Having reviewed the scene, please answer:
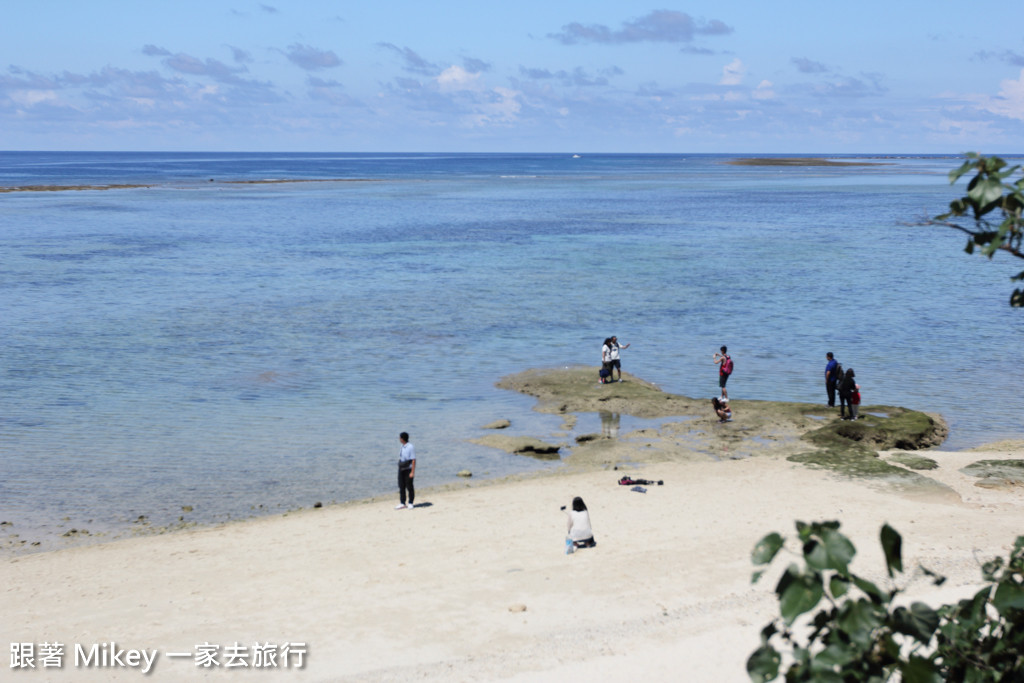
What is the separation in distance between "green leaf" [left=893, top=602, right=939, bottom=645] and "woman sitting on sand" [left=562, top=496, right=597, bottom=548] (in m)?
10.9

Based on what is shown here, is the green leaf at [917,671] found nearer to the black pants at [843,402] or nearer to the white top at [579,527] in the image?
the white top at [579,527]

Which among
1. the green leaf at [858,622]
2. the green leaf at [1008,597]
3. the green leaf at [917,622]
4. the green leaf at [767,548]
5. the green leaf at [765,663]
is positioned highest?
the green leaf at [767,548]

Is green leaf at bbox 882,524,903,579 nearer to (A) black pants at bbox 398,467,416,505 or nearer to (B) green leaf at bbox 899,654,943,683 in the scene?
(B) green leaf at bbox 899,654,943,683

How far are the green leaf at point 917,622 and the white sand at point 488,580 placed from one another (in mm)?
7487

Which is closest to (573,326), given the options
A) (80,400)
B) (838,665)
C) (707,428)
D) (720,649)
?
(707,428)

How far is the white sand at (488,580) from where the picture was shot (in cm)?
1198

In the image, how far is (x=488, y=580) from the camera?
14352 millimetres

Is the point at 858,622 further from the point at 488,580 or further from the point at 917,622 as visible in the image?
the point at 488,580

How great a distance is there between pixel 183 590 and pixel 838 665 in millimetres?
12538

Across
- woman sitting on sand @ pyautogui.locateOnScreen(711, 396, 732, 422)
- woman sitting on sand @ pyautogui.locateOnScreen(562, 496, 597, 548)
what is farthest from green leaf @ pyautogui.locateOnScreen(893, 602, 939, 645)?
woman sitting on sand @ pyautogui.locateOnScreen(711, 396, 732, 422)

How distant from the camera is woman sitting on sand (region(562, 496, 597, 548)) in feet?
50.1

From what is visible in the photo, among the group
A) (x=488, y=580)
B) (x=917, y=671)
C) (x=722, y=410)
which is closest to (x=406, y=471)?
(x=488, y=580)

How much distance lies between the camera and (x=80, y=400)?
27.2m

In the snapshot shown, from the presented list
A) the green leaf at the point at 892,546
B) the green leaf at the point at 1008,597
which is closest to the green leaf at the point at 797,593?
the green leaf at the point at 892,546
